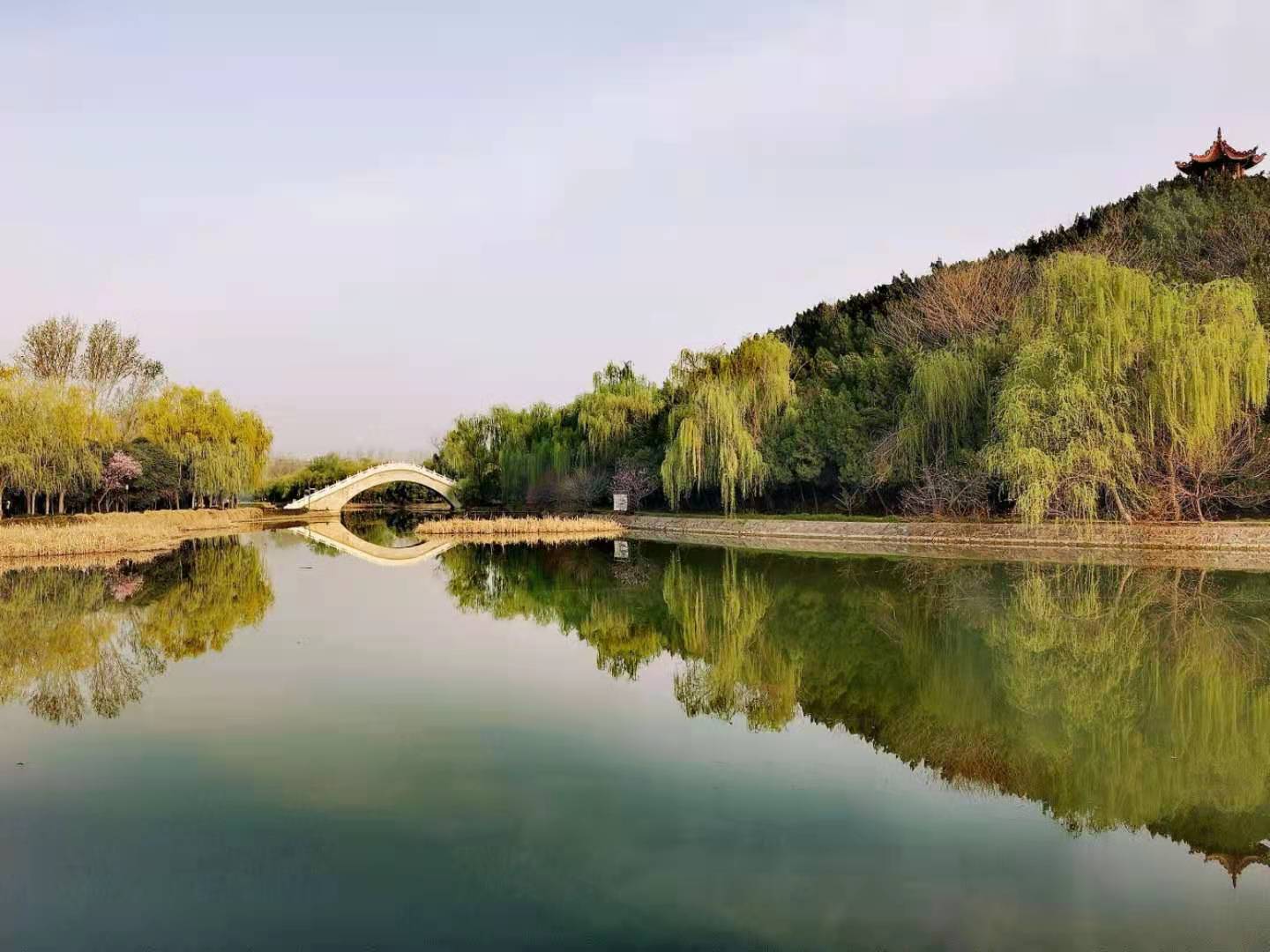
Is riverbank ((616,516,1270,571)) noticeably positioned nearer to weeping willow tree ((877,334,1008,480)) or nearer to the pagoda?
weeping willow tree ((877,334,1008,480))

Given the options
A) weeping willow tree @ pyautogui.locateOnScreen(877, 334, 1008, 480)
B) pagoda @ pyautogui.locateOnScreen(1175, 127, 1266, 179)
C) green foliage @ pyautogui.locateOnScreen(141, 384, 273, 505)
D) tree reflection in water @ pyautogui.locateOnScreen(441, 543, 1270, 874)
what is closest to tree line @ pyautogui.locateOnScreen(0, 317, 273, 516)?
green foliage @ pyautogui.locateOnScreen(141, 384, 273, 505)

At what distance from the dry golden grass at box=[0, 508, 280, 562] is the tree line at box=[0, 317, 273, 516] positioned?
1.44 meters

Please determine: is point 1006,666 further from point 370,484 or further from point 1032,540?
point 370,484

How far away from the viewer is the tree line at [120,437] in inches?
1058

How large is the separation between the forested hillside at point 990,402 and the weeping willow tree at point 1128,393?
0.04 m

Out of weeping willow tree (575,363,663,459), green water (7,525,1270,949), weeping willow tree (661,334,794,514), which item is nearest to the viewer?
green water (7,525,1270,949)

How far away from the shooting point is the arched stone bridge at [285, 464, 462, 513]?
4803 centimetres

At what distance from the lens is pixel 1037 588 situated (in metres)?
14.4

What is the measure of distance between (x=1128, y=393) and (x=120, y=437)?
36.5m

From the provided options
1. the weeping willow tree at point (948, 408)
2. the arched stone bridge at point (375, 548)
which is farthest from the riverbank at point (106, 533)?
the weeping willow tree at point (948, 408)

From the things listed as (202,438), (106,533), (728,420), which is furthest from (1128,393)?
(202,438)

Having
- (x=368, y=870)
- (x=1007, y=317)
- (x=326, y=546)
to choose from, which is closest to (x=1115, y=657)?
(x=368, y=870)

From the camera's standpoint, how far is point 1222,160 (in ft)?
133

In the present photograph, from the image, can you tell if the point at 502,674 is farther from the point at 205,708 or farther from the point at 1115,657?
the point at 1115,657
